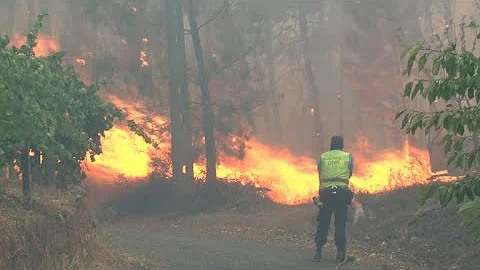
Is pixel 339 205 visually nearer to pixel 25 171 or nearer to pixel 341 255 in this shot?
pixel 341 255

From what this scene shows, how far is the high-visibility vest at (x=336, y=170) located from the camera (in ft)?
32.5

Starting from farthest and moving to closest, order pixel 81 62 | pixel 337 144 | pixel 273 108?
1. pixel 273 108
2. pixel 81 62
3. pixel 337 144

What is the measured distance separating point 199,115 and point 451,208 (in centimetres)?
1559

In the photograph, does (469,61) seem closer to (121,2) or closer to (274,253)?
(274,253)

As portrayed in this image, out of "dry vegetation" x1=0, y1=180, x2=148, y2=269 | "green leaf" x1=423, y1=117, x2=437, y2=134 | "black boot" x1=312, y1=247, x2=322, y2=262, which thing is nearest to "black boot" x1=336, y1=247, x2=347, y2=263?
"black boot" x1=312, y1=247, x2=322, y2=262

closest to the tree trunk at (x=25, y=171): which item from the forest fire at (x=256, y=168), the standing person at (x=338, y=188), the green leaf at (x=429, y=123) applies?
the standing person at (x=338, y=188)

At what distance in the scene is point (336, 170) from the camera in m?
9.92

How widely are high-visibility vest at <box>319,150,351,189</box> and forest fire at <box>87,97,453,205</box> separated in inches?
417

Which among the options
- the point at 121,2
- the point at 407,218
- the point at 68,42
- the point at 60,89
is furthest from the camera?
the point at 68,42

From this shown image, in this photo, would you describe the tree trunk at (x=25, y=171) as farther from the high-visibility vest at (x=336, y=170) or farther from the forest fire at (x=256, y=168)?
the forest fire at (x=256, y=168)

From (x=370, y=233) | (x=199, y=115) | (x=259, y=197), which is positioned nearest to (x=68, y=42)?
(x=199, y=115)

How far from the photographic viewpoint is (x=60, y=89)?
912cm

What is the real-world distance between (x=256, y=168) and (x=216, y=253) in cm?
1969

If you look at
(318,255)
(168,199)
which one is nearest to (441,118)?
(318,255)
